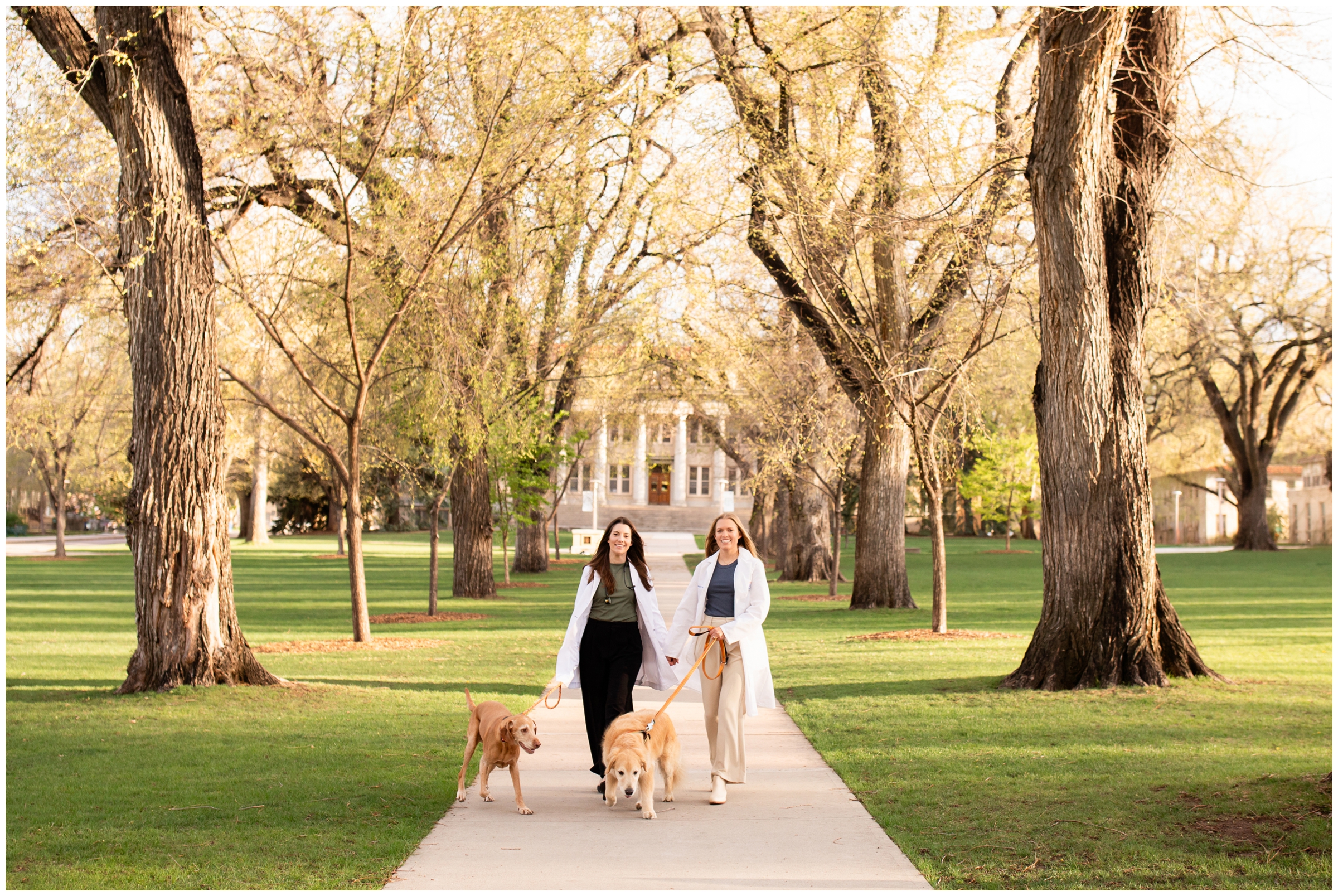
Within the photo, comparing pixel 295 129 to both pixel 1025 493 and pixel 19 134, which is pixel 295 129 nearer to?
pixel 19 134

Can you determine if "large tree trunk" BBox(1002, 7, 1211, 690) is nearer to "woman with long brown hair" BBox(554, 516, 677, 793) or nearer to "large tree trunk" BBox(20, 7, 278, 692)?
"woman with long brown hair" BBox(554, 516, 677, 793)

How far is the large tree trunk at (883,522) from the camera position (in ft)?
71.1

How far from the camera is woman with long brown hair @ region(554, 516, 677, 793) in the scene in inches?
311

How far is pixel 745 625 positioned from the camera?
7.59 metres

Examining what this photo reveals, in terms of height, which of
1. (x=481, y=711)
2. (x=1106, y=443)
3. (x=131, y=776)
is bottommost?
(x=131, y=776)

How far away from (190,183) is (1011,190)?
1045 centimetres

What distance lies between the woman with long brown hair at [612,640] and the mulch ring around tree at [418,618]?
1270 cm

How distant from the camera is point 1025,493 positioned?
2202 inches

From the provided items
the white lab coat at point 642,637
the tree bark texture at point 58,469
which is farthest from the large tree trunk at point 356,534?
the tree bark texture at point 58,469

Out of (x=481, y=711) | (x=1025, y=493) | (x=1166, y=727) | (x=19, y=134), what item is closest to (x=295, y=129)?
A: (x=19, y=134)

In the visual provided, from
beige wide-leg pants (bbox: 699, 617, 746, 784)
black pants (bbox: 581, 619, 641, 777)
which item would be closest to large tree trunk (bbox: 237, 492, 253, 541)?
black pants (bbox: 581, 619, 641, 777)

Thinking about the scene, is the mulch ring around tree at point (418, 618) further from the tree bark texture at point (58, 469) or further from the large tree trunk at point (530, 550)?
the tree bark texture at point (58, 469)

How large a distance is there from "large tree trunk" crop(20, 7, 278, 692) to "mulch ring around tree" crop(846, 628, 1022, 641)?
926cm

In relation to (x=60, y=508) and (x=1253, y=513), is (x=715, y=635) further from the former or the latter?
(x=1253, y=513)
